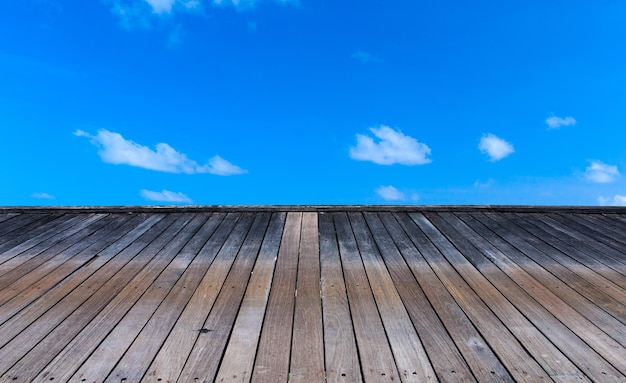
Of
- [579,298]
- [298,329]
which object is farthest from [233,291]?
[579,298]

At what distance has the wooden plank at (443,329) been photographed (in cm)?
173

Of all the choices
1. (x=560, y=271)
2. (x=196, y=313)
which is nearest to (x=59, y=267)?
(x=196, y=313)

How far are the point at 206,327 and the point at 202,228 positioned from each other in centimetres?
210

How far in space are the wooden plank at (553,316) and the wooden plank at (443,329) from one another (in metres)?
0.34

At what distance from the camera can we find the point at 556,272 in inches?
117

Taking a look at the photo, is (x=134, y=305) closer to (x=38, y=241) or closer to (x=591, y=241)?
(x=38, y=241)

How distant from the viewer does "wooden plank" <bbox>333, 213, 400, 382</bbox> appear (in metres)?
1.71

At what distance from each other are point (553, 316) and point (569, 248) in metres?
1.57

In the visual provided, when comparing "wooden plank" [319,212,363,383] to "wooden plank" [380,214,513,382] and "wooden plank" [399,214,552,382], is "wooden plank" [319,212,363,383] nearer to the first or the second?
"wooden plank" [380,214,513,382]

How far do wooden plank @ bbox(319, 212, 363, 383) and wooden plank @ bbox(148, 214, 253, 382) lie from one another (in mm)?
584

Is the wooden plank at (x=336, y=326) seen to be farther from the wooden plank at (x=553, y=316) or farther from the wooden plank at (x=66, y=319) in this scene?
the wooden plank at (x=66, y=319)

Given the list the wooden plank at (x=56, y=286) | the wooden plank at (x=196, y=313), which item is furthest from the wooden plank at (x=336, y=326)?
the wooden plank at (x=56, y=286)

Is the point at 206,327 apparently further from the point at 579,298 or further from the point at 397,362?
the point at 579,298

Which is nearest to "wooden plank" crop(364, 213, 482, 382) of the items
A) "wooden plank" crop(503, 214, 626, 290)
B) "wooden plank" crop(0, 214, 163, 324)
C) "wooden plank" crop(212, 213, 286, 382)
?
"wooden plank" crop(212, 213, 286, 382)
